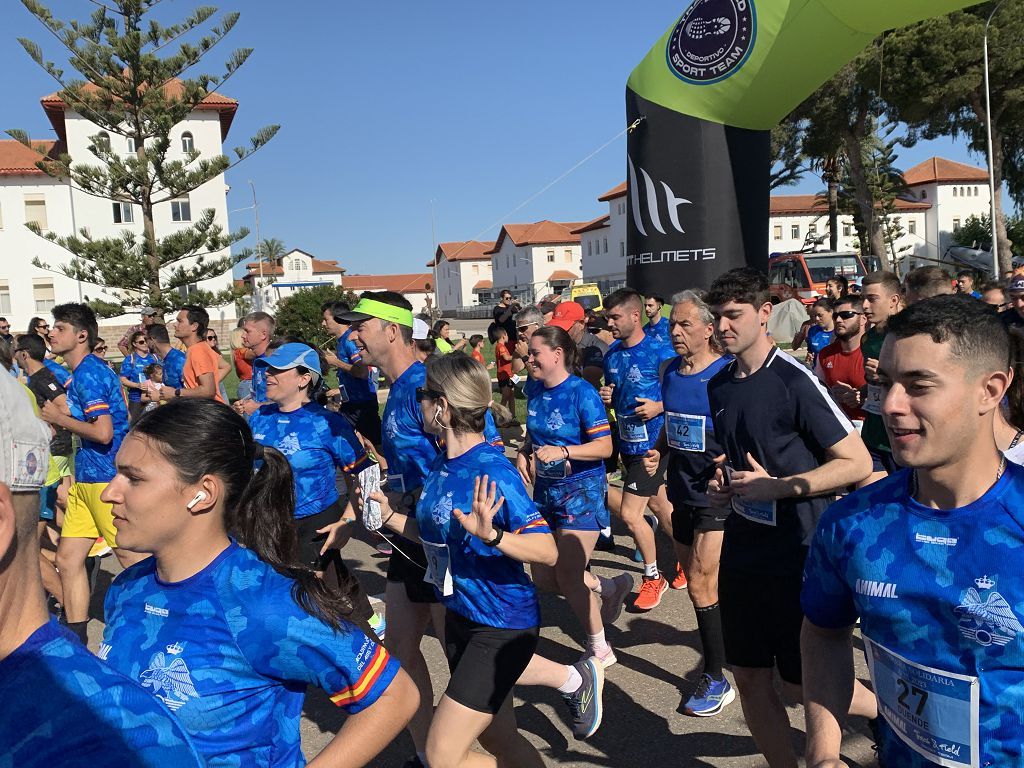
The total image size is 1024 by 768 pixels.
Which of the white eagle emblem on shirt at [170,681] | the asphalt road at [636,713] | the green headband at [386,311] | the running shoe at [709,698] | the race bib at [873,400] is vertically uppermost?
the green headband at [386,311]

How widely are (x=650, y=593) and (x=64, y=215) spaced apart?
158ft

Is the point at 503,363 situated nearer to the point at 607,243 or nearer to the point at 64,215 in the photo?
the point at 64,215

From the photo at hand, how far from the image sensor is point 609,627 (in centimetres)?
544

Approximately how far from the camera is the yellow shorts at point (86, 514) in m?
5.30

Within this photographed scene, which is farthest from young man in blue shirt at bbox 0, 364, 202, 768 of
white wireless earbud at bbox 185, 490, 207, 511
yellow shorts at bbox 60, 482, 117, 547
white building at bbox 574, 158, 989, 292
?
white building at bbox 574, 158, 989, 292

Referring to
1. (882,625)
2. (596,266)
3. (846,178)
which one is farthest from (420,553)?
(596,266)

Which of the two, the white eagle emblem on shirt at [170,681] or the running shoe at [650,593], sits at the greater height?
the white eagle emblem on shirt at [170,681]

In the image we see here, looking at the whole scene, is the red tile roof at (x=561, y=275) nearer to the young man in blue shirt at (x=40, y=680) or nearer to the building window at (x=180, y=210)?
the building window at (x=180, y=210)

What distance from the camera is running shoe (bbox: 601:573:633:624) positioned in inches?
204

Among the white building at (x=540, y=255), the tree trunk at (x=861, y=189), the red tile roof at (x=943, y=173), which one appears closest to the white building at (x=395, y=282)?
the white building at (x=540, y=255)

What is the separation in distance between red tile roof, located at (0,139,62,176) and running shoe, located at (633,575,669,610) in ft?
151

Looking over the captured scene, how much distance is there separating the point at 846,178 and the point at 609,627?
52.2 meters

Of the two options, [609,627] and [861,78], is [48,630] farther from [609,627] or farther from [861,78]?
[861,78]

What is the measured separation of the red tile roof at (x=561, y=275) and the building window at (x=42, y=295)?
62950 mm
